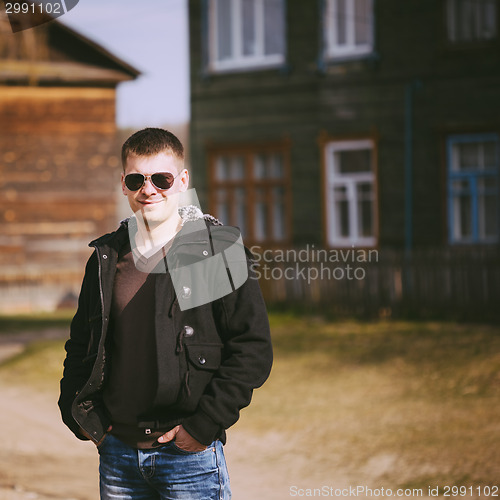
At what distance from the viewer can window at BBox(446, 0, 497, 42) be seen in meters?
18.2

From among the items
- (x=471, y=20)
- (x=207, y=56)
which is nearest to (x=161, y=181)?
(x=471, y=20)

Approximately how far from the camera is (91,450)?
843 centimetres

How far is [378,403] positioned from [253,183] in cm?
1132

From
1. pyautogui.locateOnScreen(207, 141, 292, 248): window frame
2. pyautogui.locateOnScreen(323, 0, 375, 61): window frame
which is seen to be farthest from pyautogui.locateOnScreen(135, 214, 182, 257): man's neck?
pyautogui.locateOnScreen(207, 141, 292, 248): window frame

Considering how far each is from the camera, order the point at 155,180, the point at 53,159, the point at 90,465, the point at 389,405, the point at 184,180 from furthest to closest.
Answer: the point at 53,159 < the point at 389,405 < the point at 90,465 < the point at 184,180 < the point at 155,180

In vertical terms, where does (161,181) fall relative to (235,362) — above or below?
above

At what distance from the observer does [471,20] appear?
18297 mm

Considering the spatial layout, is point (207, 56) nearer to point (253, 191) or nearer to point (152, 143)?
point (253, 191)

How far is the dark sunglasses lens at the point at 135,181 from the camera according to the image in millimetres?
3201

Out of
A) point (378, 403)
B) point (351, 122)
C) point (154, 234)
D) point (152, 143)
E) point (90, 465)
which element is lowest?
point (378, 403)

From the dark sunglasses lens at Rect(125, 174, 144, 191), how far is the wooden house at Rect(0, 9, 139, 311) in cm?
1959

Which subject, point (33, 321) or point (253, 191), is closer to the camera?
point (33, 321)

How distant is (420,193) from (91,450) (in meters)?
11.7

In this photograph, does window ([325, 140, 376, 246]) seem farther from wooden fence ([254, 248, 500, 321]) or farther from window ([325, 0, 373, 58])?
window ([325, 0, 373, 58])
